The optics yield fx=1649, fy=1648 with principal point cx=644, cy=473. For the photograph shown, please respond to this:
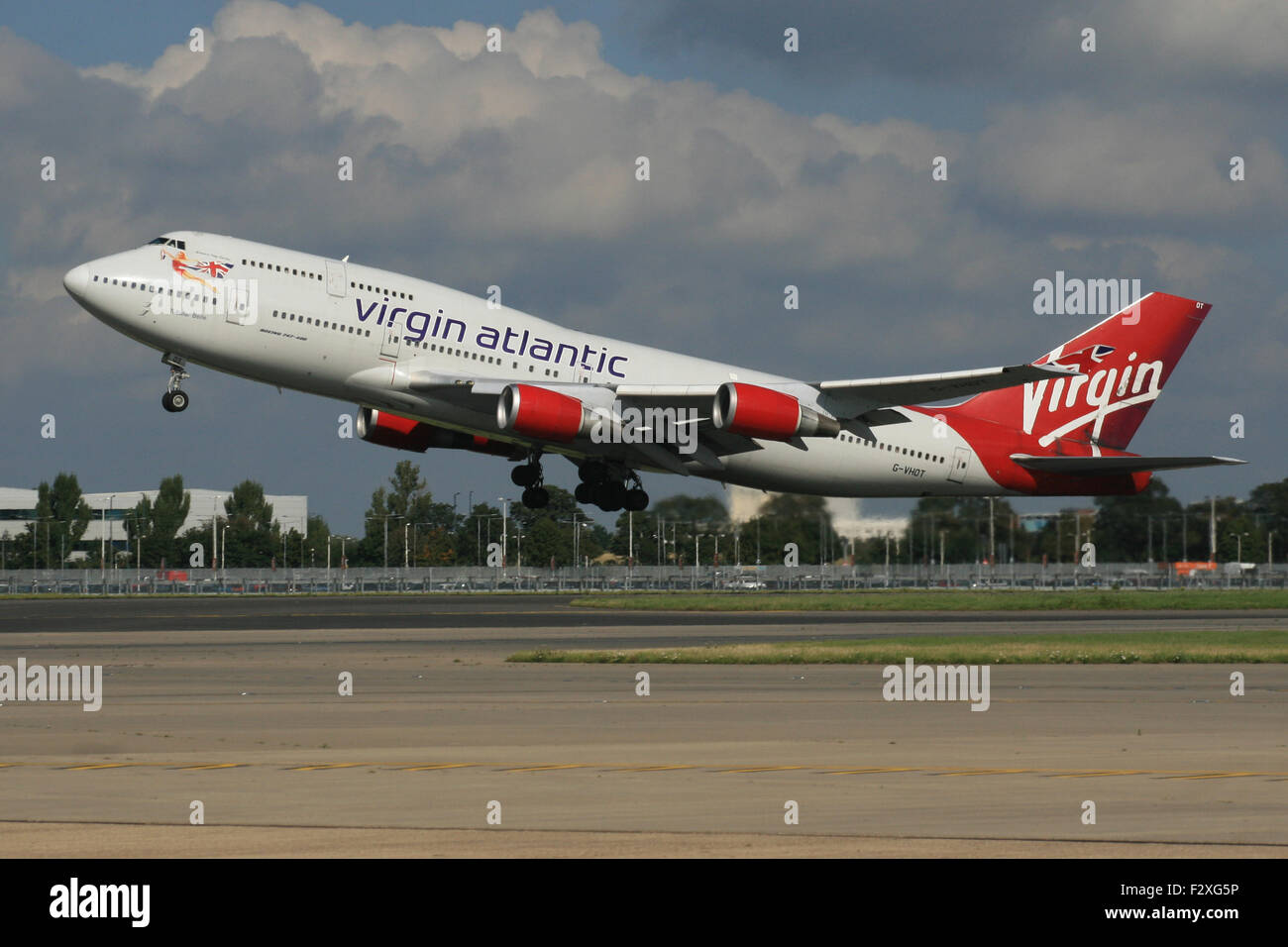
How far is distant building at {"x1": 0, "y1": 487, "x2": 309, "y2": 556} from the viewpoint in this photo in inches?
6816

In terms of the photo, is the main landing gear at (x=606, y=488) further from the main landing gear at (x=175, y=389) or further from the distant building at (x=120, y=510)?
the distant building at (x=120, y=510)

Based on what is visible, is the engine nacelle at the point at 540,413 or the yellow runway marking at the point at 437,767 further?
the engine nacelle at the point at 540,413

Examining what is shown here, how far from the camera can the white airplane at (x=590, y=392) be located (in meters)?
41.1

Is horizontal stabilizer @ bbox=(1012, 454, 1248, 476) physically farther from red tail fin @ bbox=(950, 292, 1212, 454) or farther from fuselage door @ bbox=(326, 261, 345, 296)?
fuselage door @ bbox=(326, 261, 345, 296)

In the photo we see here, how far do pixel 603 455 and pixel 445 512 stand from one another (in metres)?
98.1

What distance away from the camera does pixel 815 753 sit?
19953 mm

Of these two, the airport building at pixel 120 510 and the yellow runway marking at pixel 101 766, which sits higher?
the airport building at pixel 120 510

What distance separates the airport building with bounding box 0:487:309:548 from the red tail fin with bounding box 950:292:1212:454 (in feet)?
408

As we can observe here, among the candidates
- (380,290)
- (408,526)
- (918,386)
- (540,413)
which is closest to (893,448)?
(918,386)

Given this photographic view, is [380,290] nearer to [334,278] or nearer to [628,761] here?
[334,278]

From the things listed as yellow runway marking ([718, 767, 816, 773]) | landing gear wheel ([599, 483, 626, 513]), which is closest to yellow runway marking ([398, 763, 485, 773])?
yellow runway marking ([718, 767, 816, 773])

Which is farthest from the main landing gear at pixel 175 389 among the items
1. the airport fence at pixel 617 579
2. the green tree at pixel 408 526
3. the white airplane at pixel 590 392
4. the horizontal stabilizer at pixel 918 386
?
the green tree at pixel 408 526

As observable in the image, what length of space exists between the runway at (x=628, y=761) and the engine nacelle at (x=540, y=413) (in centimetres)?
797
